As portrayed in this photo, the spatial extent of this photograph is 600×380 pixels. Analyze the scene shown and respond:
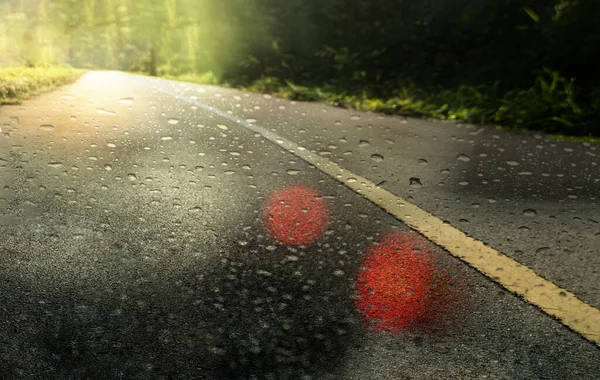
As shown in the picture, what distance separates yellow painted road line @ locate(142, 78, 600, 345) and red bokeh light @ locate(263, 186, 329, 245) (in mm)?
388

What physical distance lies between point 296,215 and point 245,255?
0.69 metres

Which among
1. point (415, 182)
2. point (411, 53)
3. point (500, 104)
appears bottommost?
point (500, 104)

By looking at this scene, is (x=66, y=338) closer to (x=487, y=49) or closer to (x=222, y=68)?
(x=487, y=49)

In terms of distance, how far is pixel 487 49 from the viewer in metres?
10.8

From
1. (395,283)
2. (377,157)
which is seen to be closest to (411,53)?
(377,157)

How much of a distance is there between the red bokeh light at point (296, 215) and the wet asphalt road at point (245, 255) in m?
0.07

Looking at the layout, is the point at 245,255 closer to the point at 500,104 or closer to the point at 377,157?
the point at 377,157

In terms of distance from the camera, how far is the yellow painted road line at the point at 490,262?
8.41 ft

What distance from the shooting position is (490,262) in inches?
121

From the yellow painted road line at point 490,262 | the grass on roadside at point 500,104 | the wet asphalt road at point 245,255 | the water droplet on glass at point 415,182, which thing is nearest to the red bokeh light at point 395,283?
the wet asphalt road at point 245,255

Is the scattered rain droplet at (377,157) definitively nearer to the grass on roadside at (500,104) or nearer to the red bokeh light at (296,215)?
the red bokeh light at (296,215)

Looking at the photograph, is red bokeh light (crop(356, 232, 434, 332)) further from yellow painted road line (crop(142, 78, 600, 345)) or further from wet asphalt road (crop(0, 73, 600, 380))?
yellow painted road line (crop(142, 78, 600, 345))

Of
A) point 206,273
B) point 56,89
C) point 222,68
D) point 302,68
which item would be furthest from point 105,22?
point 206,273

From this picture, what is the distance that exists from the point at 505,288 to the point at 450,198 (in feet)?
4.63
